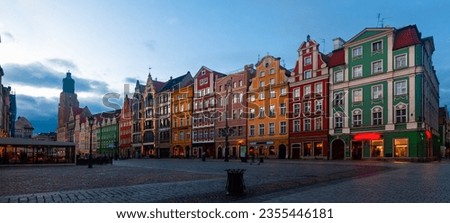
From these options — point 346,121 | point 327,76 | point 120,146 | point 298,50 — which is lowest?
point 120,146

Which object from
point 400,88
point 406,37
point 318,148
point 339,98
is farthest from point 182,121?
point 406,37

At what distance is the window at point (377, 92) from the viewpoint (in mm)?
42347

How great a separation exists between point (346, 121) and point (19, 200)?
41320 mm

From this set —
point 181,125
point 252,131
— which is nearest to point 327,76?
point 252,131

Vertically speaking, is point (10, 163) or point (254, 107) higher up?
point (254, 107)

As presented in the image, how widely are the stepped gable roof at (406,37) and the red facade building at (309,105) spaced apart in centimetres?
939

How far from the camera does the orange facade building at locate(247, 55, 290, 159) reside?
5319cm

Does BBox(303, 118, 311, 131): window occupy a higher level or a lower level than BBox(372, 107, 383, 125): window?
lower

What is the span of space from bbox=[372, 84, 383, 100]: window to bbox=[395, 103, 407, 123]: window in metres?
2.58

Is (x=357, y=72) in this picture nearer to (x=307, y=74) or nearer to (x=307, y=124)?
(x=307, y=74)

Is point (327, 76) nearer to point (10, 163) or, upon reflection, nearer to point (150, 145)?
point (10, 163)

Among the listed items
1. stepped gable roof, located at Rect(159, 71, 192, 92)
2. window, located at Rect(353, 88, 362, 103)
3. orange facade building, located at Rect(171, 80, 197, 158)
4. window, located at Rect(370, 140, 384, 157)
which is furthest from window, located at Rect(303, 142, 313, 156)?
stepped gable roof, located at Rect(159, 71, 192, 92)

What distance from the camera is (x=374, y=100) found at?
141 feet

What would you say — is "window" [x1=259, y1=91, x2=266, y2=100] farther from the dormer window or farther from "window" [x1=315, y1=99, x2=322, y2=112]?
"window" [x1=315, y1=99, x2=322, y2=112]
